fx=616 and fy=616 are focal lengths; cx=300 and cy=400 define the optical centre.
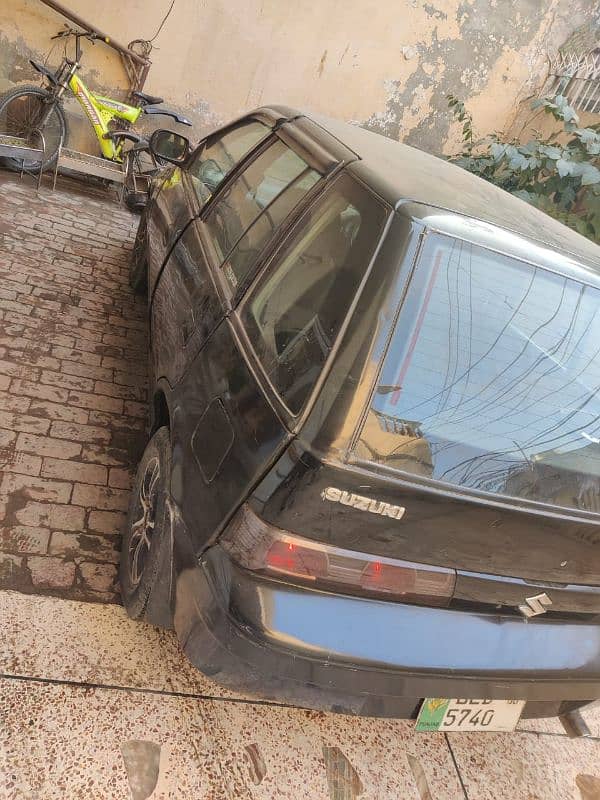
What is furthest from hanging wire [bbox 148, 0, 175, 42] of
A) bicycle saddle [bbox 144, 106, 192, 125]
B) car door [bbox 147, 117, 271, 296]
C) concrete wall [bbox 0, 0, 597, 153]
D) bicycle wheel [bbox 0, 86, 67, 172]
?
car door [bbox 147, 117, 271, 296]

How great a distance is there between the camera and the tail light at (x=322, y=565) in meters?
1.54

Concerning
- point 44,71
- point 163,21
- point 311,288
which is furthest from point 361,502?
point 163,21

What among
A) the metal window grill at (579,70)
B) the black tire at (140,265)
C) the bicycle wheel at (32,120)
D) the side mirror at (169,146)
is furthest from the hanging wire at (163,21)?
the metal window grill at (579,70)

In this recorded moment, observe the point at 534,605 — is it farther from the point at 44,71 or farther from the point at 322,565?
the point at 44,71

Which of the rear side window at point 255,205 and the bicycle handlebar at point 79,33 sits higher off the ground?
the bicycle handlebar at point 79,33

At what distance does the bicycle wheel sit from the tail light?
5.13 metres

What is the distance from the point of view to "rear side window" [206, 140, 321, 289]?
7.09 feet

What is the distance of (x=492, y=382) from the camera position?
1670 mm

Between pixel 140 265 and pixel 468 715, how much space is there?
11.1ft

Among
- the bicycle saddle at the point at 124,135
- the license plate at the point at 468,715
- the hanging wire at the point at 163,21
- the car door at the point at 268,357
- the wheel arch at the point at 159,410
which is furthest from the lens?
the hanging wire at the point at 163,21

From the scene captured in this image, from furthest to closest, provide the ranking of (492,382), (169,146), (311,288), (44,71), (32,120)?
(32,120) < (44,71) < (169,146) < (311,288) < (492,382)

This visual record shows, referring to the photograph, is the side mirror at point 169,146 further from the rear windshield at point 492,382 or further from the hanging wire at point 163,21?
the hanging wire at point 163,21

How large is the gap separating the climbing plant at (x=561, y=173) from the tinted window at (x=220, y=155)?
3851mm

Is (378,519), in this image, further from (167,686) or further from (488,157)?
(488,157)
